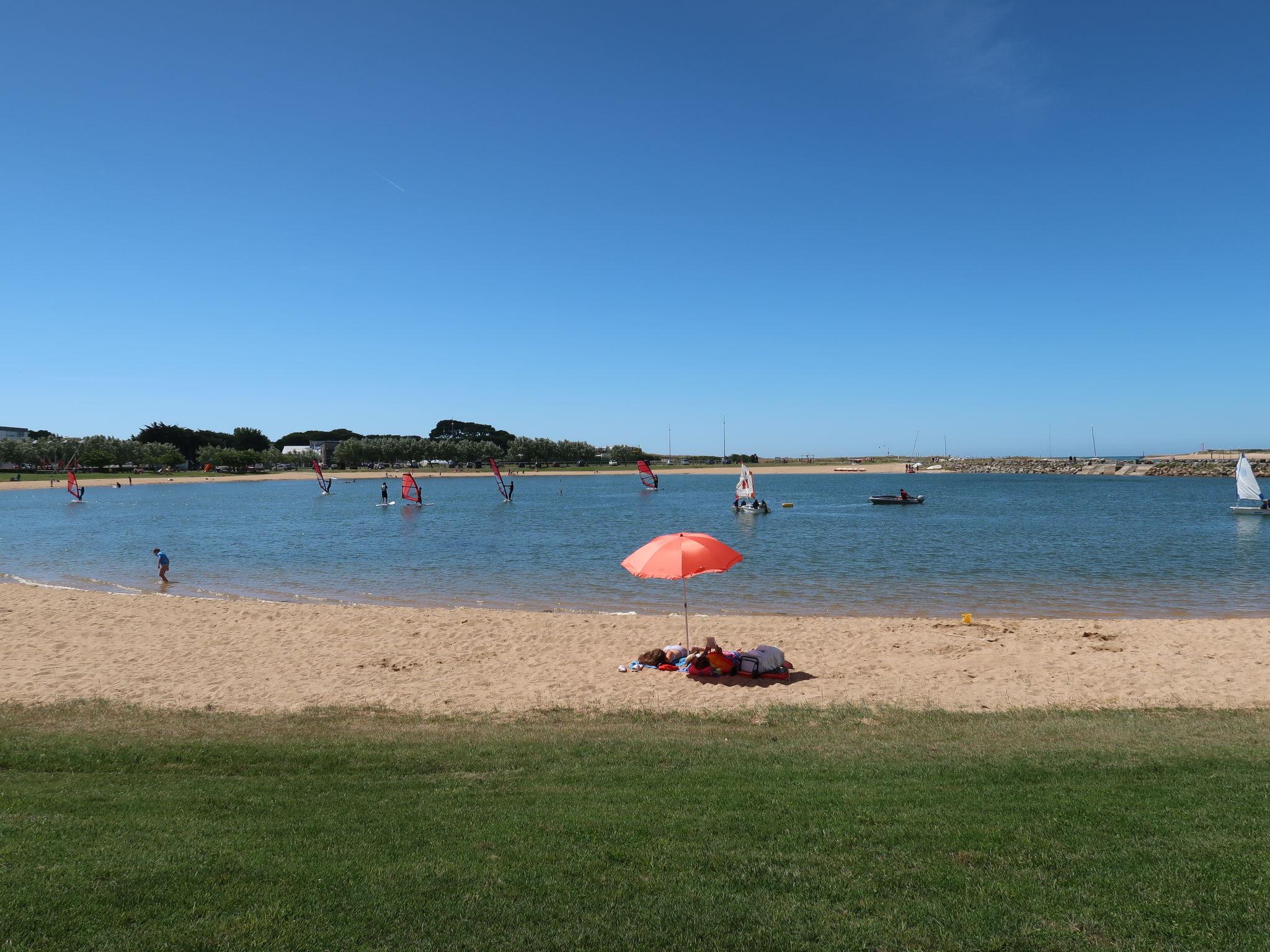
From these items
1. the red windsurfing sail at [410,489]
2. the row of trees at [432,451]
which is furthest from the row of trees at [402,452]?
the red windsurfing sail at [410,489]

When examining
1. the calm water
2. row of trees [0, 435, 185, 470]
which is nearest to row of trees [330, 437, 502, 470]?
row of trees [0, 435, 185, 470]

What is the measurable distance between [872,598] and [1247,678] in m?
10.7

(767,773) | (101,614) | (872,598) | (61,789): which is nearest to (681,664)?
(767,773)

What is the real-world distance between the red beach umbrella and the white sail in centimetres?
5728

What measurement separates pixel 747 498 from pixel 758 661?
4754 centimetres

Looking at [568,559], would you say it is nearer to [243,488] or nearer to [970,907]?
[970,907]

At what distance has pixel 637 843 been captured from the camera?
5434 millimetres

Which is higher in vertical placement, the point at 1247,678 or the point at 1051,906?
the point at 1051,906

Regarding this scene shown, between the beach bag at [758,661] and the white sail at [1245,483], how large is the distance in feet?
184

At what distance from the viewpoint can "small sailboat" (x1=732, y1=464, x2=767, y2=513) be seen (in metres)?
59.6

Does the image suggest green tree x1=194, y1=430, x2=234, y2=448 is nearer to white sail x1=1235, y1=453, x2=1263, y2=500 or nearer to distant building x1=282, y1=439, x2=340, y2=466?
distant building x1=282, y1=439, x2=340, y2=466

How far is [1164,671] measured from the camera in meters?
13.3

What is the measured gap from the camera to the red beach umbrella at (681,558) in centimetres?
1226

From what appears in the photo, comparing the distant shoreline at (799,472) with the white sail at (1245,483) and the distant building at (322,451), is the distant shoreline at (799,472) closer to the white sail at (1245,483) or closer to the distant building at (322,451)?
the distant building at (322,451)
